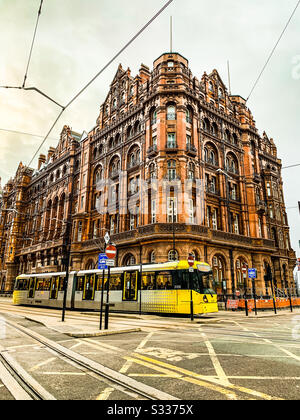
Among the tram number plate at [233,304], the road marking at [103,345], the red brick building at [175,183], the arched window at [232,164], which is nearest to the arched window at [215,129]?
the red brick building at [175,183]

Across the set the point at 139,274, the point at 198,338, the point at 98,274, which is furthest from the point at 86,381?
the point at 98,274

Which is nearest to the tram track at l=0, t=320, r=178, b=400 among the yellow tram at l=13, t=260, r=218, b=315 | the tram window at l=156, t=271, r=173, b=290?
the yellow tram at l=13, t=260, r=218, b=315

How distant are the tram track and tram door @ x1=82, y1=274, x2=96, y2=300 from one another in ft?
45.7

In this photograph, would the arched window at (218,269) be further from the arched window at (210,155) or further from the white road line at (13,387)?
the white road line at (13,387)

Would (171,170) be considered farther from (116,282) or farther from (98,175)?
(98,175)

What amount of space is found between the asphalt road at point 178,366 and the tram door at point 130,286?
933 cm

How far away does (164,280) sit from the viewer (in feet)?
54.2

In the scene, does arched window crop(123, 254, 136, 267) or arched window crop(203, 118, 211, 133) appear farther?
arched window crop(203, 118, 211, 133)

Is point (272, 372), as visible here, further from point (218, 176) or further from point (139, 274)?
point (218, 176)

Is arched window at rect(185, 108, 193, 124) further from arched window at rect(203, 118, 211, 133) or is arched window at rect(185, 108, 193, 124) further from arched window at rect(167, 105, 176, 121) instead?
arched window at rect(203, 118, 211, 133)

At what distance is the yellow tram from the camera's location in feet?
51.6

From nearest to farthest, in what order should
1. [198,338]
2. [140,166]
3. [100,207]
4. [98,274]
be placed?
[198,338], [98,274], [140,166], [100,207]

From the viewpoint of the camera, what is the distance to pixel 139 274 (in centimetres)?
1786
